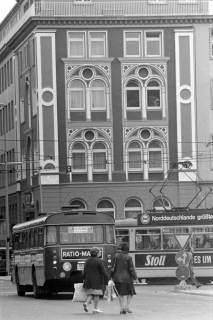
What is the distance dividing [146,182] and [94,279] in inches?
1835

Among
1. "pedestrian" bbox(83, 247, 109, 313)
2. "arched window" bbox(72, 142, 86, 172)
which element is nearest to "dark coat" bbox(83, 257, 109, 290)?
"pedestrian" bbox(83, 247, 109, 313)

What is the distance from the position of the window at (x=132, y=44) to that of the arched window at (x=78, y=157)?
22.7 ft

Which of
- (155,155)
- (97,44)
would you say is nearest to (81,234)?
(155,155)

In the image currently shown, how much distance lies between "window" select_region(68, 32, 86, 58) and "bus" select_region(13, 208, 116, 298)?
38.6 m

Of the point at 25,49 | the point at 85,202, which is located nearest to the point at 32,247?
the point at 85,202

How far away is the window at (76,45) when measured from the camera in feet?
231

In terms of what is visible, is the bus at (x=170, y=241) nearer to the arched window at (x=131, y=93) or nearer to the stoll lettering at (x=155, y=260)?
the stoll lettering at (x=155, y=260)

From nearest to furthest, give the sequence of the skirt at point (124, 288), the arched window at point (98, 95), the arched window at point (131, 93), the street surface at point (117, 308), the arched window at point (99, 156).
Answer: the street surface at point (117, 308) → the skirt at point (124, 288) → the arched window at point (98, 95) → the arched window at point (99, 156) → the arched window at point (131, 93)

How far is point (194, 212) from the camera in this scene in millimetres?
45312

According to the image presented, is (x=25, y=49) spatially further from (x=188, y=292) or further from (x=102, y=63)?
(x=188, y=292)

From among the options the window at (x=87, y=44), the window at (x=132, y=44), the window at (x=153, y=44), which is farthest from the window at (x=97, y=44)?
the window at (x=153, y=44)

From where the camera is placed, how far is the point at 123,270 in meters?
23.4

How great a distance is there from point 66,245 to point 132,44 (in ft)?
137

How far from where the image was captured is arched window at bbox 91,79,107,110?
2776 inches
